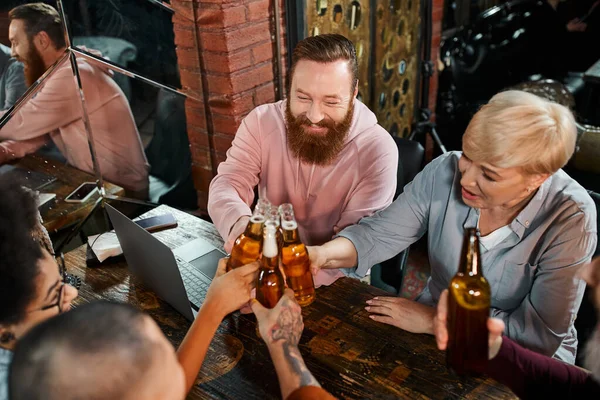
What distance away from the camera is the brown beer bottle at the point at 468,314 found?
118 cm

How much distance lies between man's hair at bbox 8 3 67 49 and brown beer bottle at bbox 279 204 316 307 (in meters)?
1.65

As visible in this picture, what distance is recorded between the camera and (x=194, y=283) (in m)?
1.70

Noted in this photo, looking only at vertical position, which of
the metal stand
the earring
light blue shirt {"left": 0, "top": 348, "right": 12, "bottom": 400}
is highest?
the earring

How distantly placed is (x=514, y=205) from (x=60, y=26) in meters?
2.11

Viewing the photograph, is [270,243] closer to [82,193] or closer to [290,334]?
[290,334]

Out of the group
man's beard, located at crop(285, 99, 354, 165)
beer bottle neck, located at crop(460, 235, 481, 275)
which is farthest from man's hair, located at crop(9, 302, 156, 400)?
man's beard, located at crop(285, 99, 354, 165)

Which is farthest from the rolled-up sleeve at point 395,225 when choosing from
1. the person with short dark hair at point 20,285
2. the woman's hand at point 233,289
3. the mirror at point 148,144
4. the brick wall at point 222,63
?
the mirror at point 148,144

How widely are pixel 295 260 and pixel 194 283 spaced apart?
1.41ft

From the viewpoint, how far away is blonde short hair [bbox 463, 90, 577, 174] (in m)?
1.35

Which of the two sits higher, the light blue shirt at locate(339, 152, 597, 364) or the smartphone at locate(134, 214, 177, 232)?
the light blue shirt at locate(339, 152, 597, 364)

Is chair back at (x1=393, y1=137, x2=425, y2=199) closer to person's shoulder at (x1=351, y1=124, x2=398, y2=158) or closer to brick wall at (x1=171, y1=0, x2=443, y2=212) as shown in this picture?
person's shoulder at (x1=351, y1=124, x2=398, y2=158)

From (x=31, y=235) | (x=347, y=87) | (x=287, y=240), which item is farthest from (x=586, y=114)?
(x=31, y=235)

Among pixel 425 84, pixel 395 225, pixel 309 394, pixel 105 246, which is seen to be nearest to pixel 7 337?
pixel 309 394

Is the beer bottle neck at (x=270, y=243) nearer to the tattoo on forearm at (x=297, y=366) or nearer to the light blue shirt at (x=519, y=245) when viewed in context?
the tattoo on forearm at (x=297, y=366)
